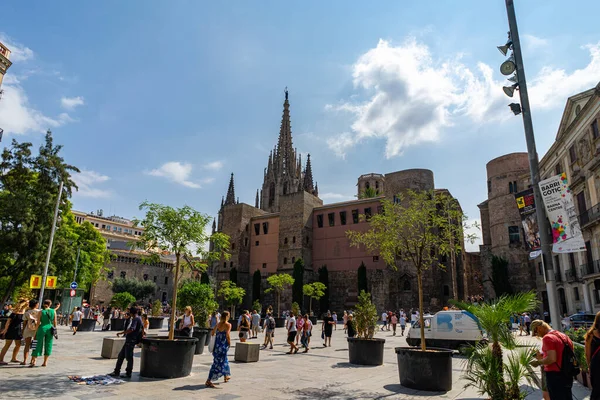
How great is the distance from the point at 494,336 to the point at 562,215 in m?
2.87

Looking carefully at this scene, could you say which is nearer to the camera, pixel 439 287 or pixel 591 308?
pixel 591 308

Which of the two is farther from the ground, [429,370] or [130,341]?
[130,341]

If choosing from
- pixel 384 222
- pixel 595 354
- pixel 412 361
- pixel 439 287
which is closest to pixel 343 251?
pixel 439 287

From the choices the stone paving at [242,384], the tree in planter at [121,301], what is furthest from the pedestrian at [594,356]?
the tree in planter at [121,301]

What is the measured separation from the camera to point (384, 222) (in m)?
11.3

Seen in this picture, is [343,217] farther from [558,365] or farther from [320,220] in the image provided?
[558,365]

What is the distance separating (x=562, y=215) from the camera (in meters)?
7.16

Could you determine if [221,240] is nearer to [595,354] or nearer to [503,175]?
[595,354]

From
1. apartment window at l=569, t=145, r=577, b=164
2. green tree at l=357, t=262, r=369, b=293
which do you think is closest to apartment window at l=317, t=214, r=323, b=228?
green tree at l=357, t=262, r=369, b=293

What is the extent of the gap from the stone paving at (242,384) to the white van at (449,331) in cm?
440

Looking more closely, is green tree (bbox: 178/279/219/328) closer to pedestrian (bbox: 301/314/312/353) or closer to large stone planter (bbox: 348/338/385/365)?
pedestrian (bbox: 301/314/312/353)

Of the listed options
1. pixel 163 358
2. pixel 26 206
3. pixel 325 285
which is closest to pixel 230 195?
pixel 325 285

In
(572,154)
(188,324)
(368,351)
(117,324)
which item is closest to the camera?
(368,351)

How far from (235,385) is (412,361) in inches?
145
